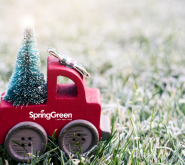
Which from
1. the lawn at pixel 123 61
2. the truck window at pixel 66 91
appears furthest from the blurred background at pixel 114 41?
the truck window at pixel 66 91

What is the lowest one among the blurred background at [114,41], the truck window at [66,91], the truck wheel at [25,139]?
the truck wheel at [25,139]

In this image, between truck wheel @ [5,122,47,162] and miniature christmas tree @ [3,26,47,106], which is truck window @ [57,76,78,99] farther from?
truck wheel @ [5,122,47,162]

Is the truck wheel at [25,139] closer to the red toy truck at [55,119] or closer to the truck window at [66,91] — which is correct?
the red toy truck at [55,119]

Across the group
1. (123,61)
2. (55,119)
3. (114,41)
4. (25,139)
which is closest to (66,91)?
(55,119)

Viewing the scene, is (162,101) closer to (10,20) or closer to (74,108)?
(74,108)

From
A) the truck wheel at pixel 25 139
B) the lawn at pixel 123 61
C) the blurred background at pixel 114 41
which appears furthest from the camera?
the blurred background at pixel 114 41

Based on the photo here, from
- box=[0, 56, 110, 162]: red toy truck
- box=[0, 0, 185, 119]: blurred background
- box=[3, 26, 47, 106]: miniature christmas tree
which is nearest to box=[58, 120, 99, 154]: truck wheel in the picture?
box=[0, 56, 110, 162]: red toy truck

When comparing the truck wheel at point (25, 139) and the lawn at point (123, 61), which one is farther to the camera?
the lawn at point (123, 61)
